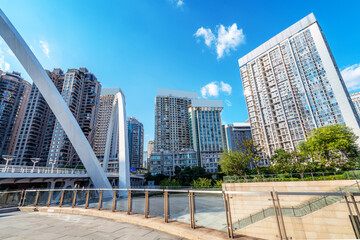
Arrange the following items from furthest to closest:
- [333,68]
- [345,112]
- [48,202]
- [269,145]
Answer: [269,145], [333,68], [345,112], [48,202]

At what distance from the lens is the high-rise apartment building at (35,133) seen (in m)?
70.6

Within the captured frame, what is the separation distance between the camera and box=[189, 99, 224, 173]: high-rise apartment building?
240 ft

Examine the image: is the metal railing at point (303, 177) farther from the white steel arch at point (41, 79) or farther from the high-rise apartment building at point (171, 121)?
the high-rise apartment building at point (171, 121)

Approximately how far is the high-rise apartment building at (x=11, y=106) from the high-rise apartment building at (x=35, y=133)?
8.29 m

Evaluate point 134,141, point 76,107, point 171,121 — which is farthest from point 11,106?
point 171,121

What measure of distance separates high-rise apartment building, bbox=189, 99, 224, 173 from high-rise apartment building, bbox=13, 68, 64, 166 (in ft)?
237

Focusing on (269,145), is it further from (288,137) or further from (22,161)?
A: (22,161)

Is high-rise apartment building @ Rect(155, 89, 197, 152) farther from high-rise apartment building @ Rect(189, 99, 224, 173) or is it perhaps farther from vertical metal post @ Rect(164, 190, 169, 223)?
vertical metal post @ Rect(164, 190, 169, 223)

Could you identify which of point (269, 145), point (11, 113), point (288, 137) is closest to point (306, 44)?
point (288, 137)

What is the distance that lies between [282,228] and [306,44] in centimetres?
7622

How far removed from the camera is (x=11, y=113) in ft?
273

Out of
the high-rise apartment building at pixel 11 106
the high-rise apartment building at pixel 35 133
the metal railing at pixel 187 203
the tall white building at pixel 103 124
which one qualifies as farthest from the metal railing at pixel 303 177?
the high-rise apartment building at pixel 11 106

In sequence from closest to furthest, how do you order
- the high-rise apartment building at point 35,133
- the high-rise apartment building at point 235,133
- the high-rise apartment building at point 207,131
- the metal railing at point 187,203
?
the metal railing at point 187,203 < the high-rise apartment building at point 35,133 < the high-rise apartment building at point 207,131 < the high-rise apartment building at point 235,133

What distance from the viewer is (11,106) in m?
83.6
